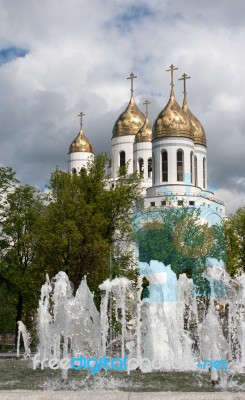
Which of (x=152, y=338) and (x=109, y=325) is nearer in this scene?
(x=152, y=338)

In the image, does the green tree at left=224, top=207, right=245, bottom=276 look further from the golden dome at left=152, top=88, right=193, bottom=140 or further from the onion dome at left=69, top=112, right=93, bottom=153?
the onion dome at left=69, top=112, right=93, bottom=153

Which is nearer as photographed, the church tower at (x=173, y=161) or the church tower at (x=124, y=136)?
the church tower at (x=173, y=161)

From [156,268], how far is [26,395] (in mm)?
14633

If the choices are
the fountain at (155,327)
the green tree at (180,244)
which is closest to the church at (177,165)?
the green tree at (180,244)

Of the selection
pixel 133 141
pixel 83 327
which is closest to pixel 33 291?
pixel 83 327

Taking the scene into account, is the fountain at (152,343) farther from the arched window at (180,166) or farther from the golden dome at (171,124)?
the golden dome at (171,124)

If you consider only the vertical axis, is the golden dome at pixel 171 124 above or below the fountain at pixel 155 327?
above

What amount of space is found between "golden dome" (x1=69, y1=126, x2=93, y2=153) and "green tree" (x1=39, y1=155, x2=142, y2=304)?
3366 centimetres

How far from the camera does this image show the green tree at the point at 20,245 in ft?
95.0

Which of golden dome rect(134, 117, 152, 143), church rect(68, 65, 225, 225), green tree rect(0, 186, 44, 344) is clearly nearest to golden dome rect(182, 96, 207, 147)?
church rect(68, 65, 225, 225)

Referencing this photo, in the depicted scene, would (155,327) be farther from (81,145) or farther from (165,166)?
(81,145)

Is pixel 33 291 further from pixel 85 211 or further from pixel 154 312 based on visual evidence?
pixel 154 312

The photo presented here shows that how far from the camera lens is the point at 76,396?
676 cm

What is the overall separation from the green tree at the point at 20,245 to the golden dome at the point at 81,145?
A: 103ft
